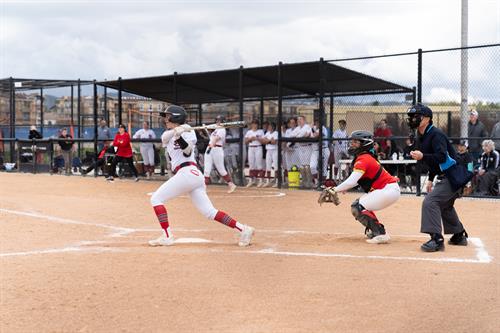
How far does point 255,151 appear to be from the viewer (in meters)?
18.7

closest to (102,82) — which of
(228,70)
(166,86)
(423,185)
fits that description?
(166,86)

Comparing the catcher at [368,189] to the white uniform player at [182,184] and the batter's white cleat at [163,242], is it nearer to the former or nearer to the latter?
the white uniform player at [182,184]

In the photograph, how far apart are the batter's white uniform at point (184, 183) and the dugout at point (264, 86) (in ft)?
27.5

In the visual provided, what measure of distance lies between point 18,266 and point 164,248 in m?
1.73

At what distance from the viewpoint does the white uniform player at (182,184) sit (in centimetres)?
841

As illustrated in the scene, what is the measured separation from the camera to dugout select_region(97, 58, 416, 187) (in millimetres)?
17594

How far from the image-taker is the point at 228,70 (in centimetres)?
1892

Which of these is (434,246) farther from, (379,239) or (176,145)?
(176,145)

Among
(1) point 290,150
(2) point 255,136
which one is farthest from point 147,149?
(1) point 290,150

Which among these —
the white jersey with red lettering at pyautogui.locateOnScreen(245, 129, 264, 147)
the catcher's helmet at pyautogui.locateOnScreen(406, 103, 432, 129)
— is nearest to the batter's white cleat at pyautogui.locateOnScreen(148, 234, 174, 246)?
the catcher's helmet at pyautogui.locateOnScreen(406, 103, 432, 129)

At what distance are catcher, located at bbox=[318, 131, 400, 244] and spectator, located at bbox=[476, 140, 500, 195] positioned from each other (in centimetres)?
665

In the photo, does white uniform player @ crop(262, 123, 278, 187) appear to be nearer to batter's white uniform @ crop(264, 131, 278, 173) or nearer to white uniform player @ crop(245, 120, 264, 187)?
batter's white uniform @ crop(264, 131, 278, 173)

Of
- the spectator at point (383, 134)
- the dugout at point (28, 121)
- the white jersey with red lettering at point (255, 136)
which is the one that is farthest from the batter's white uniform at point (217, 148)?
the dugout at point (28, 121)

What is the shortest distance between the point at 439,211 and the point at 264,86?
1354cm
